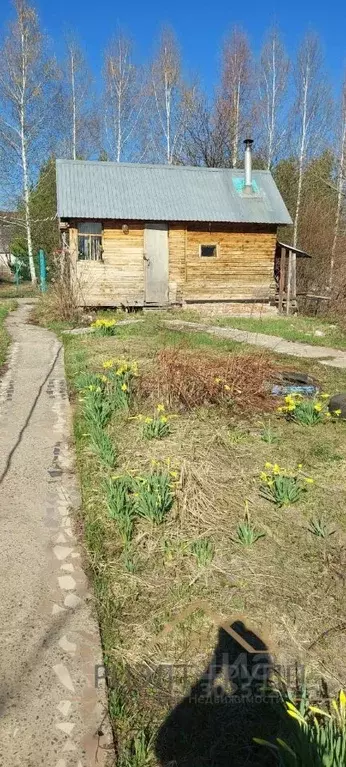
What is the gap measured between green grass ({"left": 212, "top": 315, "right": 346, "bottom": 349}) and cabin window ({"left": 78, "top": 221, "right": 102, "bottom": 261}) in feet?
14.9

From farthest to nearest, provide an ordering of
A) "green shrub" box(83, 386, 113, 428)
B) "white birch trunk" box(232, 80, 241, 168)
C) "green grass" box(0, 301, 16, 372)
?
"white birch trunk" box(232, 80, 241, 168) < "green grass" box(0, 301, 16, 372) < "green shrub" box(83, 386, 113, 428)

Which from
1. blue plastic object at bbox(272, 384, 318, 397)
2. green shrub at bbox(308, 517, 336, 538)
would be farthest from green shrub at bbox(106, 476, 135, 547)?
blue plastic object at bbox(272, 384, 318, 397)

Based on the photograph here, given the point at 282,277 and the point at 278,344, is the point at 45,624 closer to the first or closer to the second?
the point at 278,344

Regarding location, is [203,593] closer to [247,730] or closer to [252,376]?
[247,730]

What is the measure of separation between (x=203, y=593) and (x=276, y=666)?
0.53 meters

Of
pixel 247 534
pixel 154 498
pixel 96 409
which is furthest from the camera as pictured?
pixel 96 409

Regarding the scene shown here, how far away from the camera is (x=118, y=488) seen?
10.8 feet

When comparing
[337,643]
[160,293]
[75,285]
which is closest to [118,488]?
[337,643]

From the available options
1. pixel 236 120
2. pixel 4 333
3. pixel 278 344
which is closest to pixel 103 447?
pixel 278 344

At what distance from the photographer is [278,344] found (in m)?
10.5

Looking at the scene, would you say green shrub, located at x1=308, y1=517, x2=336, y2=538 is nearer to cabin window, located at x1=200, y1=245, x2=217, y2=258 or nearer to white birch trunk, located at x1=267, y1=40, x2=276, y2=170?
cabin window, located at x1=200, y1=245, x2=217, y2=258

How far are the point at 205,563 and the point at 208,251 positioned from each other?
15346 millimetres

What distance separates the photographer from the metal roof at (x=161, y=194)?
15.7 meters

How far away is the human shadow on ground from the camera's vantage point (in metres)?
1.77
